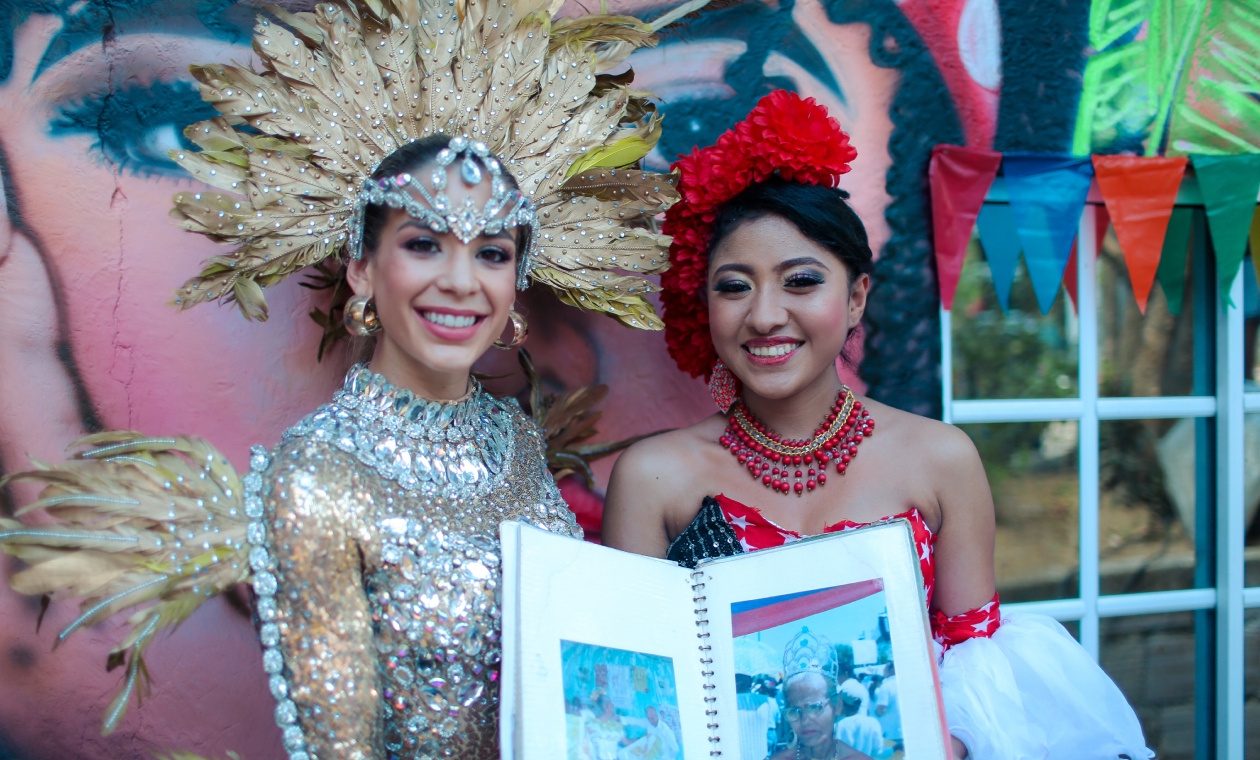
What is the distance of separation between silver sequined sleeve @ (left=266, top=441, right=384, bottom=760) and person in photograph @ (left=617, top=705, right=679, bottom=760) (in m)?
0.44

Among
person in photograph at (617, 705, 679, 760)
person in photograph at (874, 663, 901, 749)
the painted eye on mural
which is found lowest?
person in photograph at (617, 705, 679, 760)

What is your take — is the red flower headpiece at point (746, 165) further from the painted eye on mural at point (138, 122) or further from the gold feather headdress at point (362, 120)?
the painted eye on mural at point (138, 122)

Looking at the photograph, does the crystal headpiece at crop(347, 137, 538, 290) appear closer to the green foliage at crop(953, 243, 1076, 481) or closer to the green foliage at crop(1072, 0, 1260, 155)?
the green foliage at crop(953, 243, 1076, 481)

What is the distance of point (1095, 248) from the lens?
9.11 feet

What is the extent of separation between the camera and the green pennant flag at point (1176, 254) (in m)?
2.79

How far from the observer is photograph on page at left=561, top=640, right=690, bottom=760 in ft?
4.57

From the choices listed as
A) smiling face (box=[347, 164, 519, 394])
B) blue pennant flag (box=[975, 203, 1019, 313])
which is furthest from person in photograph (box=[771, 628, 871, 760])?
blue pennant flag (box=[975, 203, 1019, 313])

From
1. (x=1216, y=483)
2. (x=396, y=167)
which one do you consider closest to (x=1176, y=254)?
(x=1216, y=483)

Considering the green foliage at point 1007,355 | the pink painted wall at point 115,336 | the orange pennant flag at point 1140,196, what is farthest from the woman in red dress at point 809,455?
the orange pennant flag at point 1140,196

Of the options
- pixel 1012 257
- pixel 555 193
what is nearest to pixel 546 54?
pixel 555 193

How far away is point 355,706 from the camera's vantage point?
1.40 meters

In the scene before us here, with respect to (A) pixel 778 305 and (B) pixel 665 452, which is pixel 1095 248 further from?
(B) pixel 665 452

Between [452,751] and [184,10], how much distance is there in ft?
6.40

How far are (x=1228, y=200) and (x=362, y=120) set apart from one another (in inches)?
106
